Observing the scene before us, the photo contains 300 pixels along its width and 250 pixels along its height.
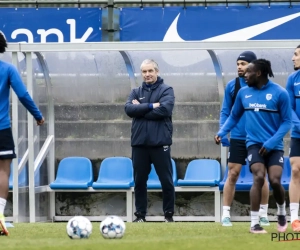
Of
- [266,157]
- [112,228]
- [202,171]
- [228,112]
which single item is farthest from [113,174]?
[112,228]

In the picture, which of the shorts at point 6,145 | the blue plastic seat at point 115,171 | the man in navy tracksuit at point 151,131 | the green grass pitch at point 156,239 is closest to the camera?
the green grass pitch at point 156,239

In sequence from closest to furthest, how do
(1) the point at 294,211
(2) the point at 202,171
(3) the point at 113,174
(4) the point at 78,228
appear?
1. (4) the point at 78,228
2. (1) the point at 294,211
3. (2) the point at 202,171
4. (3) the point at 113,174

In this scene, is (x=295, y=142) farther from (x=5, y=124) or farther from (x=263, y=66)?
(x=5, y=124)

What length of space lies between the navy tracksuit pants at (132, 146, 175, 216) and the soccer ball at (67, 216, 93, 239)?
10.5ft

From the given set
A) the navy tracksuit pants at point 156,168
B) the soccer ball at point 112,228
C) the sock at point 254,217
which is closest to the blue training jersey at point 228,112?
the navy tracksuit pants at point 156,168

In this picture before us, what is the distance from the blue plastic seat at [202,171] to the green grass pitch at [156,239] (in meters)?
3.03

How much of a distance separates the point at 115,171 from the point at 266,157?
5194mm

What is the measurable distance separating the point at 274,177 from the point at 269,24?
6934 millimetres

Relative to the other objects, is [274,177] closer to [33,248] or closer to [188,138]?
[33,248]

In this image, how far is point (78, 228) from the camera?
8438 millimetres

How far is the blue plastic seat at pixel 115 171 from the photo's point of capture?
14078mm

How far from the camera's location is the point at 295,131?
9.71m

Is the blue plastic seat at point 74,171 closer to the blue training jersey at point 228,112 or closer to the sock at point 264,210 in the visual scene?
the blue training jersey at point 228,112

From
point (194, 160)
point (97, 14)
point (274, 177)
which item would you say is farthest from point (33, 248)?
point (97, 14)
